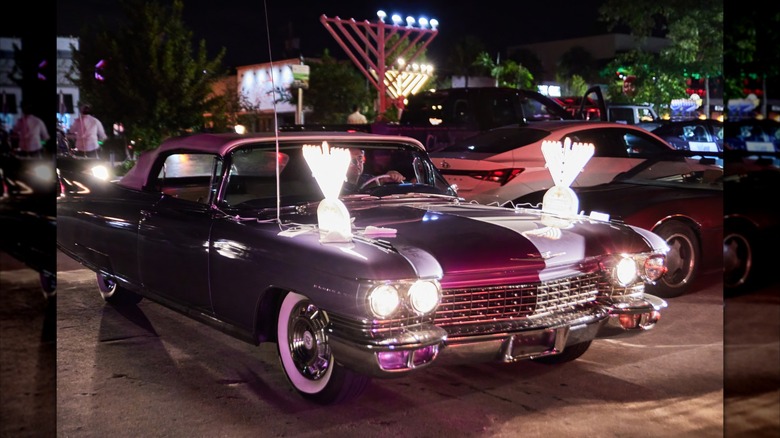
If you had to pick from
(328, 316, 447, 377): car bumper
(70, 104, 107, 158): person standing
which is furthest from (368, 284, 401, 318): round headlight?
(70, 104, 107, 158): person standing

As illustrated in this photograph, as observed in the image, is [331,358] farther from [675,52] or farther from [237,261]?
[675,52]

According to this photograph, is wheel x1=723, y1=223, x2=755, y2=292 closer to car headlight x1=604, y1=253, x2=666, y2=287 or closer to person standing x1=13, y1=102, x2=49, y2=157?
car headlight x1=604, y1=253, x2=666, y2=287

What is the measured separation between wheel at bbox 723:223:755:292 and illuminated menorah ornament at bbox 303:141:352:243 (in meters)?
4.05

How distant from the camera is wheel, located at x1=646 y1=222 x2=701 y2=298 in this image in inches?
283

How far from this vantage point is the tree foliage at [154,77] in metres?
23.0

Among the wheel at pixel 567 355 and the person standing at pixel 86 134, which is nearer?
the wheel at pixel 567 355

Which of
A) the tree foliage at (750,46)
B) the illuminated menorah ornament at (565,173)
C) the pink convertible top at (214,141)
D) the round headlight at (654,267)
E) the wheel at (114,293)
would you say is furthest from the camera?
the wheel at (114,293)

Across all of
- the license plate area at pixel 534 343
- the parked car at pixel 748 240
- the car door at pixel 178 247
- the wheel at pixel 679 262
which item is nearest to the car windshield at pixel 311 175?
the car door at pixel 178 247

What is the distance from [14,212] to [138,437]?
6.89ft

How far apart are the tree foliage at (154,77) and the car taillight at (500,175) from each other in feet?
49.2

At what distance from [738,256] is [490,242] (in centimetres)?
376

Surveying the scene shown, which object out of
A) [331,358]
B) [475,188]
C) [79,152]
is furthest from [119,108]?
[331,358]

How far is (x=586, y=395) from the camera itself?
4.64 meters

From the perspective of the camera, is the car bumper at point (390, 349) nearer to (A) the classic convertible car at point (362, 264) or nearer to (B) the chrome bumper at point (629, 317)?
(A) the classic convertible car at point (362, 264)
